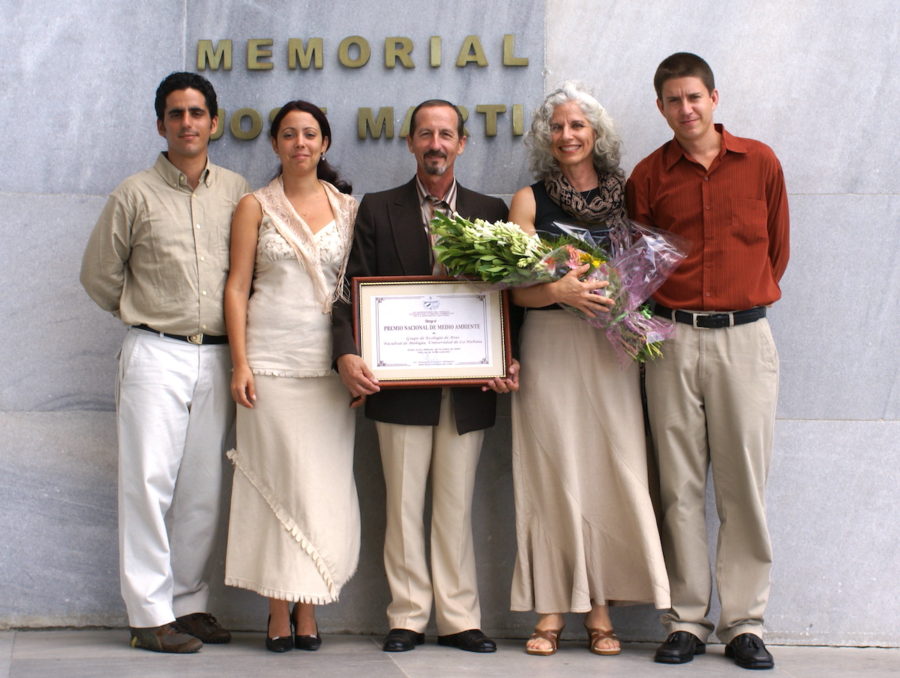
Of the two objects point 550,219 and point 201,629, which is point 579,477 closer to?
point 550,219

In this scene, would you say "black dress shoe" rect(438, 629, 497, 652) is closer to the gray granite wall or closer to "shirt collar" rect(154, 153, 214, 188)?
the gray granite wall

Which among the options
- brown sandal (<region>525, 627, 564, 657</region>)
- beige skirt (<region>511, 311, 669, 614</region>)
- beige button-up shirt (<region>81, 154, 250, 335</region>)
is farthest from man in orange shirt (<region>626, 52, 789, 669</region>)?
beige button-up shirt (<region>81, 154, 250, 335</region>)

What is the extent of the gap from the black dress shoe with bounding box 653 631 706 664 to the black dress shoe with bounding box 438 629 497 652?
660mm

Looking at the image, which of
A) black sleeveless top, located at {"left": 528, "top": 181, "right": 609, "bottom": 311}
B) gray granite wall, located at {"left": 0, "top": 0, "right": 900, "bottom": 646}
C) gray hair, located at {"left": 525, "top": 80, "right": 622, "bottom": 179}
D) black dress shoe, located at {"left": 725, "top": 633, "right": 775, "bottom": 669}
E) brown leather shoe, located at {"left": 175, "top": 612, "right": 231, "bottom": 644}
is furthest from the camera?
gray granite wall, located at {"left": 0, "top": 0, "right": 900, "bottom": 646}

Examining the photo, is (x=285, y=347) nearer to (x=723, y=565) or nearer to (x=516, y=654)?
(x=516, y=654)

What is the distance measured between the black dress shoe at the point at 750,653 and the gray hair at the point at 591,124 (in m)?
1.93

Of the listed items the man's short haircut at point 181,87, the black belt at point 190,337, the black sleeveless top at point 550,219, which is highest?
the man's short haircut at point 181,87

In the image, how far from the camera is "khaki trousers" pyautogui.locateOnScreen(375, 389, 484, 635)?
422 cm

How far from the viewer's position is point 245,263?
4.18 m

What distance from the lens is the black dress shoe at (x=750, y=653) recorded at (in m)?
4.03

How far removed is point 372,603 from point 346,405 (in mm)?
1026

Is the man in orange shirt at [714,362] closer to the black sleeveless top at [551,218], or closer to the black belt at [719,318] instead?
the black belt at [719,318]

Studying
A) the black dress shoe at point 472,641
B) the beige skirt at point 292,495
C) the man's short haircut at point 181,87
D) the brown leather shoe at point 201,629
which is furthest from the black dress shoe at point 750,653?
the man's short haircut at point 181,87

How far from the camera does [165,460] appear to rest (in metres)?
4.18
